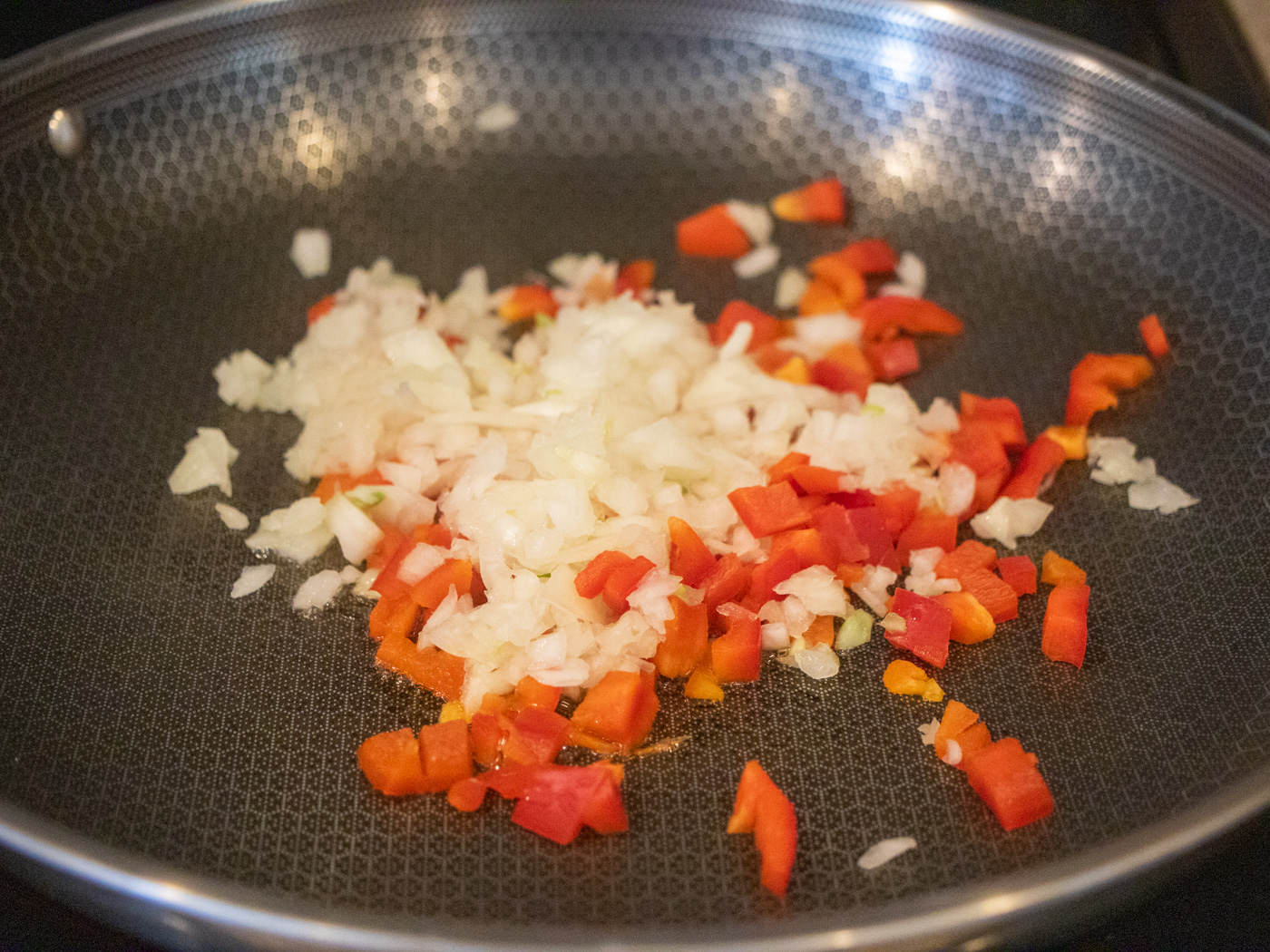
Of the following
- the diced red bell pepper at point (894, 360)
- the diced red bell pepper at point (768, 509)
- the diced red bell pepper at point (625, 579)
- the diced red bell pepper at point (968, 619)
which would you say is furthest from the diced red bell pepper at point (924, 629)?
the diced red bell pepper at point (894, 360)

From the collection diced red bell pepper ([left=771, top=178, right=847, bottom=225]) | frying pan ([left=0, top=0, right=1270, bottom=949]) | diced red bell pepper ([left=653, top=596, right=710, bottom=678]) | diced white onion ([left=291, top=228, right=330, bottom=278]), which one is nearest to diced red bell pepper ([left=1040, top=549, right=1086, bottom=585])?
frying pan ([left=0, top=0, right=1270, bottom=949])

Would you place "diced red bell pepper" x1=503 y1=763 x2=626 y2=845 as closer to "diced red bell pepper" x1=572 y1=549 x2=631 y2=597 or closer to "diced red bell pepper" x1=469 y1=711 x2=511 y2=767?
"diced red bell pepper" x1=469 y1=711 x2=511 y2=767

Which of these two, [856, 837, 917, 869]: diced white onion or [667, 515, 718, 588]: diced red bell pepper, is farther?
[667, 515, 718, 588]: diced red bell pepper

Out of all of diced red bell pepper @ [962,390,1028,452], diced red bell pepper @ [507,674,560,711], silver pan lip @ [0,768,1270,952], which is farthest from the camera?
diced red bell pepper @ [962,390,1028,452]

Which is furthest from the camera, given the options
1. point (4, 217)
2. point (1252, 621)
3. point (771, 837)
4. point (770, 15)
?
point (770, 15)

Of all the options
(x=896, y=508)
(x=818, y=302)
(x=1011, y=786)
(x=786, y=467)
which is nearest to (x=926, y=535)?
(x=896, y=508)

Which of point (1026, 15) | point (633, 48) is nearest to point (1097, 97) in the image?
point (1026, 15)

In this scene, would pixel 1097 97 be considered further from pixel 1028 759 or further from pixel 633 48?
pixel 1028 759
